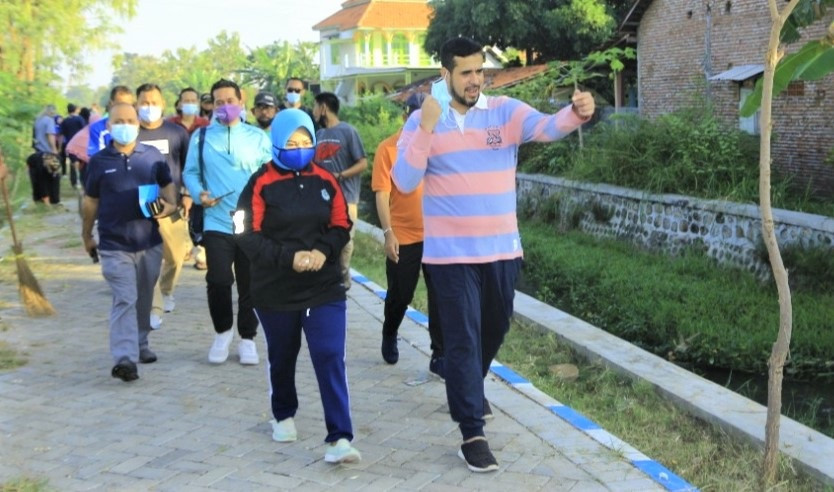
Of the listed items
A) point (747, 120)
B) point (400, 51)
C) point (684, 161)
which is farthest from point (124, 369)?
point (400, 51)

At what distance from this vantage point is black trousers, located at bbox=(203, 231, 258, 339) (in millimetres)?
6496

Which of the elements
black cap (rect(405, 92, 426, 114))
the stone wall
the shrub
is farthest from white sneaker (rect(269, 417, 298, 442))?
the shrub

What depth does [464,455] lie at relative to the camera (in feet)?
15.2

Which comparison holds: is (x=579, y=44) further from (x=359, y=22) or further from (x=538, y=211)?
(x=359, y=22)

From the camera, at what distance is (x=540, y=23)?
3247 cm

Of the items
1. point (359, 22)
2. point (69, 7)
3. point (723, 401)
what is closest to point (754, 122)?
point (723, 401)

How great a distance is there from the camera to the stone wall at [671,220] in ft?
40.2

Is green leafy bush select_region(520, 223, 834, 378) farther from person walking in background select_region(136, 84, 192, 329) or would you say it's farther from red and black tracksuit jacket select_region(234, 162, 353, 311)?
red and black tracksuit jacket select_region(234, 162, 353, 311)

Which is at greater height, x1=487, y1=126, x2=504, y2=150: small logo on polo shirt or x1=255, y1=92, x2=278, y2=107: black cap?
x1=255, y1=92, x2=278, y2=107: black cap

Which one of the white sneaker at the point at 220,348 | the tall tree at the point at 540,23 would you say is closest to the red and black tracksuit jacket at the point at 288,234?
the white sneaker at the point at 220,348

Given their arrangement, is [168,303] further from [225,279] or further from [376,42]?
[376,42]

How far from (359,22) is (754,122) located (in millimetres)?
39773

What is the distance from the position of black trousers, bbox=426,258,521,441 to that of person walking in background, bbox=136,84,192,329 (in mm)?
3366

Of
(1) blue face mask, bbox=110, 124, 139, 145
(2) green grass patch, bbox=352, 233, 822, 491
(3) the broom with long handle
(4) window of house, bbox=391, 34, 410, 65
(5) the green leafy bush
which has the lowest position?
(5) the green leafy bush
